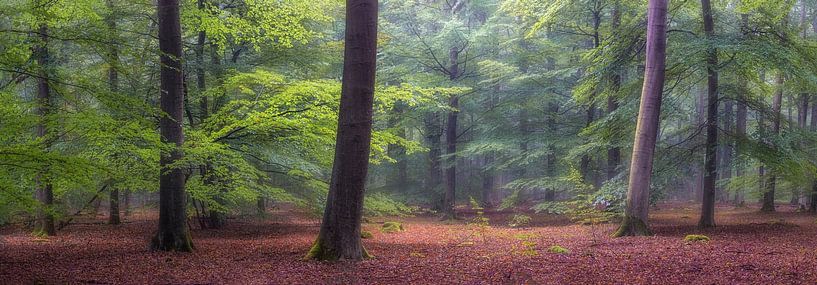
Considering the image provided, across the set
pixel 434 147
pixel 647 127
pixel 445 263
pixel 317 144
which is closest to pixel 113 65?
pixel 317 144

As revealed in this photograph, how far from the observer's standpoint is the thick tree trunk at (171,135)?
8758 mm

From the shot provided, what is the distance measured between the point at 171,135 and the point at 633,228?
31.9ft

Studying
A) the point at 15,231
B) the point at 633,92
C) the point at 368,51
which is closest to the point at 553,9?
the point at 633,92

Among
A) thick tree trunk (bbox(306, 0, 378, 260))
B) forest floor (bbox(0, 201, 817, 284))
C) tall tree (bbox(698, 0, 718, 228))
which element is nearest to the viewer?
forest floor (bbox(0, 201, 817, 284))

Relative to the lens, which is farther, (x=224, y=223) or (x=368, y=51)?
(x=224, y=223)

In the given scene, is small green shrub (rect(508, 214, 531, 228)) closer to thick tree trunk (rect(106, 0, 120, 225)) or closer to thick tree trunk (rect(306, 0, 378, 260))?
thick tree trunk (rect(306, 0, 378, 260))

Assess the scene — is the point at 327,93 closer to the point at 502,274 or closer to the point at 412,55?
the point at 502,274

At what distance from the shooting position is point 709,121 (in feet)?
42.3

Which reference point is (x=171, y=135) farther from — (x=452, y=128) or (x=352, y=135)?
(x=452, y=128)

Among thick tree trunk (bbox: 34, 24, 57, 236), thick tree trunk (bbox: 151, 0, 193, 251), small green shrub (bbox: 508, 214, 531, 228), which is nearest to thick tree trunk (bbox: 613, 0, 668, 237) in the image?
small green shrub (bbox: 508, 214, 531, 228)

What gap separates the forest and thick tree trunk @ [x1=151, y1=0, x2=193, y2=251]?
3 centimetres

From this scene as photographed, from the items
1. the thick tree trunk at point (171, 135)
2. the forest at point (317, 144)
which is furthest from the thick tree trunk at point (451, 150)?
the thick tree trunk at point (171, 135)

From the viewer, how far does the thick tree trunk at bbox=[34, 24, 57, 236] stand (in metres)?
6.61

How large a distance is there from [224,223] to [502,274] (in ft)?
38.0
